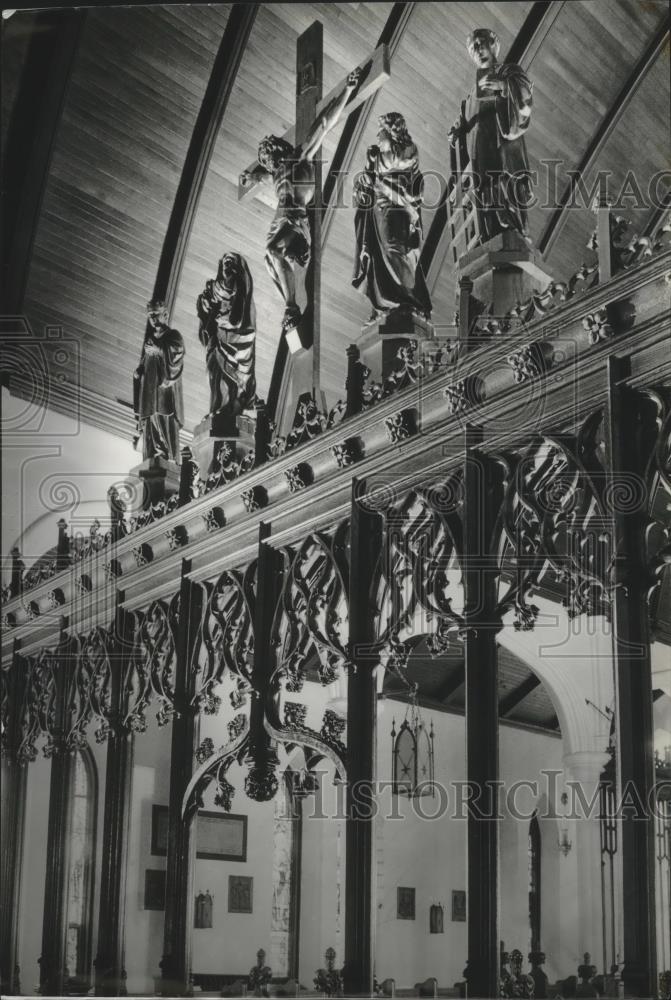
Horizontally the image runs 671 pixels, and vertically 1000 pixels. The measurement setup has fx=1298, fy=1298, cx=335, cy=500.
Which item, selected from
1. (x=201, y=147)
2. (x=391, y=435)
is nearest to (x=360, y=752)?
(x=391, y=435)

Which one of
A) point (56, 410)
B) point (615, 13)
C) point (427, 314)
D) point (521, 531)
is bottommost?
point (521, 531)

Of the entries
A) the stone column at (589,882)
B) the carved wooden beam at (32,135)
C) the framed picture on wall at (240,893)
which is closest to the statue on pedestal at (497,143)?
the carved wooden beam at (32,135)

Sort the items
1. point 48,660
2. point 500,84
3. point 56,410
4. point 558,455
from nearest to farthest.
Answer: point 558,455 → point 500,84 → point 48,660 → point 56,410

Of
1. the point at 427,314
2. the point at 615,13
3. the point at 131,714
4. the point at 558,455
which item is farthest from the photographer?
the point at 615,13

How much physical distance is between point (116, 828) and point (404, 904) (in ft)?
28.7

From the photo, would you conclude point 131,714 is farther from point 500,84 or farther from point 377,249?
point 500,84

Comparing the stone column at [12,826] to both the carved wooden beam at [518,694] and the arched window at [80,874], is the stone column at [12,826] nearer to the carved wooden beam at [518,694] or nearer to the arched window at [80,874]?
the arched window at [80,874]

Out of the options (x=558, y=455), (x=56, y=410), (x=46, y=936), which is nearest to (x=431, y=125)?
(x=56, y=410)

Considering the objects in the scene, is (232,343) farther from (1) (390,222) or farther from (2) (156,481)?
(1) (390,222)

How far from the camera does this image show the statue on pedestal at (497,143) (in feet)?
23.4

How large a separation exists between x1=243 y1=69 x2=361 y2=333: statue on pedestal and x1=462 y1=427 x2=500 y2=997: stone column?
8.58 feet

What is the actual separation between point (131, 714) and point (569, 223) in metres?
7.57

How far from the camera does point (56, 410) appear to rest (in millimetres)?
13391

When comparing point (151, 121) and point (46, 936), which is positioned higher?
point (151, 121)
